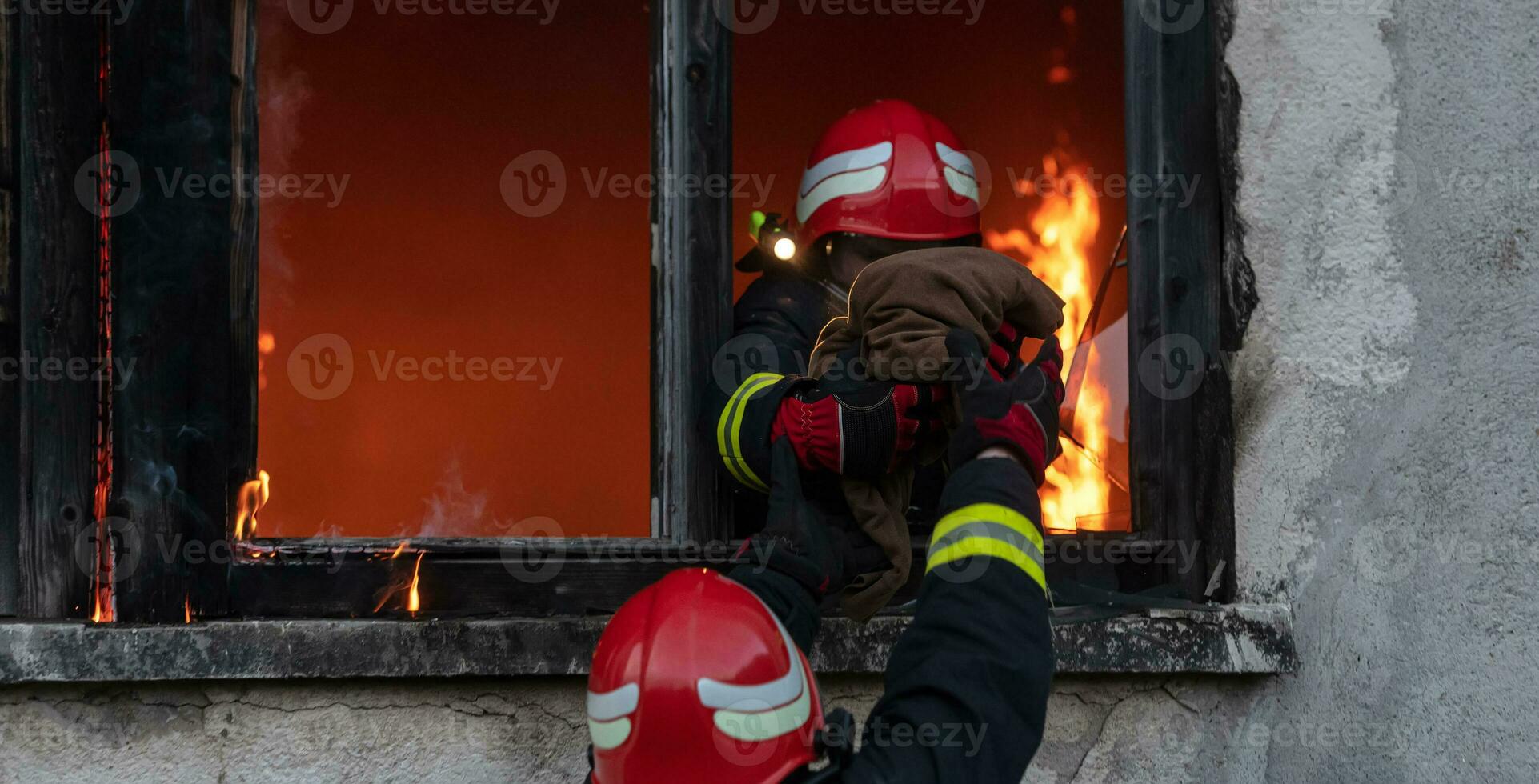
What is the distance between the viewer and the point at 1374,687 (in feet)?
8.49

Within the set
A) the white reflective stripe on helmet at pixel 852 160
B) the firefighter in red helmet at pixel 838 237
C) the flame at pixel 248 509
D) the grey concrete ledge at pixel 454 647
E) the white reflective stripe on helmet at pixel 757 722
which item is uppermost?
the white reflective stripe on helmet at pixel 852 160

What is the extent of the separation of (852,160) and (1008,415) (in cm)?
108

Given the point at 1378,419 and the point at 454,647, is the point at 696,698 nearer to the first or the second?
the point at 454,647

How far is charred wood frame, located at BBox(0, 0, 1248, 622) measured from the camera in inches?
95.6

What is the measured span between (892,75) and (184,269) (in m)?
3.15

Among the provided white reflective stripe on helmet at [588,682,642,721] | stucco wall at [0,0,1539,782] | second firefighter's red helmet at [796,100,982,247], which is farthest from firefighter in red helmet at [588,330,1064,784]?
second firefighter's red helmet at [796,100,982,247]

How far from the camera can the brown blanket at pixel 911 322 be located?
2.11 m

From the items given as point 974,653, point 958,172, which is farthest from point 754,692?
point 958,172

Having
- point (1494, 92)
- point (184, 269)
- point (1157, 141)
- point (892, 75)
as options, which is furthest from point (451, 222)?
point (1494, 92)

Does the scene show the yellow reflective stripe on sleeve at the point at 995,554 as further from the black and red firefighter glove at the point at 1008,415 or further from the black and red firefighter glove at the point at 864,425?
the black and red firefighter glove at the point at 864,425

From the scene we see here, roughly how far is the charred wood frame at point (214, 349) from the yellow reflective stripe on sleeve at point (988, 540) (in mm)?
913

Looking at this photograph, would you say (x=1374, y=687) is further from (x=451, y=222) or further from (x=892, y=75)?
(x=451, y=222)

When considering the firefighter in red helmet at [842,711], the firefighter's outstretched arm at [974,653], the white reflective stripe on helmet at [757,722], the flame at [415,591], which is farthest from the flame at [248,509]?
the firefighter's outstretched arm at [974,653]

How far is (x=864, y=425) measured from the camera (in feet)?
7.04
